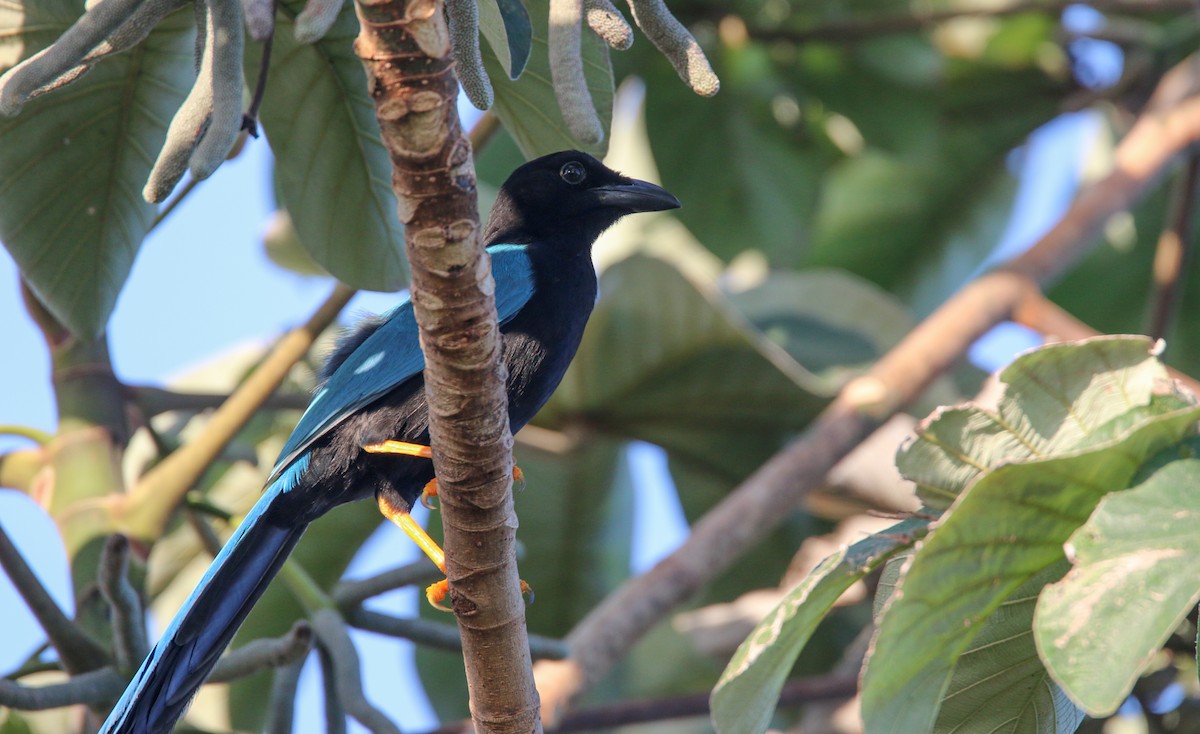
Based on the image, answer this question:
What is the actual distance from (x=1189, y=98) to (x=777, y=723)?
9.69ft

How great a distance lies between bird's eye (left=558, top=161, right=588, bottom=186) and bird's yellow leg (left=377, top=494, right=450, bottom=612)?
39.2 inches

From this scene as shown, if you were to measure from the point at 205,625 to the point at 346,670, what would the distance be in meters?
0.34

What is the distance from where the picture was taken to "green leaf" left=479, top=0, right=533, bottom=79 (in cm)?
203

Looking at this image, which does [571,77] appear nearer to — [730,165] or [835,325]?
[835,325]

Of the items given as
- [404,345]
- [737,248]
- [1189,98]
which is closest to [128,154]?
[404,345]

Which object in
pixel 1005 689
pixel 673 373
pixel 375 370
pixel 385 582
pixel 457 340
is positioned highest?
pixel 457 340

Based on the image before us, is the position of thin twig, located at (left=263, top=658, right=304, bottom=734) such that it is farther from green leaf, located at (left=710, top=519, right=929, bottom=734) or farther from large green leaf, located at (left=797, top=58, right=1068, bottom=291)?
large green leaf, located at (left=797, top=58, right=1068, bottom=291)

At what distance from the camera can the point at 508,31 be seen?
2141 mm

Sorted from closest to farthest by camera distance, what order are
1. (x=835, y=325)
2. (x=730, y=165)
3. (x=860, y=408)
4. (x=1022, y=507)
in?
(x=1022, y=507) < (x=860, y=408) < (x=835, y=325) < (x=730, y=165)

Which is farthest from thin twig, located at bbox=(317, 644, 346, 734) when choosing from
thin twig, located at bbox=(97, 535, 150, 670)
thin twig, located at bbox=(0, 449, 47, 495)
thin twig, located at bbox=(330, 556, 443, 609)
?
thin twig, located at bbox=(0, 449, 47, 495)

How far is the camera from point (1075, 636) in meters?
1.58

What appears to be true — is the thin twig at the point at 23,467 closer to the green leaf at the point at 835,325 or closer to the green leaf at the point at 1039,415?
the green leaf at the point at 1039,415

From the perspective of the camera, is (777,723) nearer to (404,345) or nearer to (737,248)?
(737,248)

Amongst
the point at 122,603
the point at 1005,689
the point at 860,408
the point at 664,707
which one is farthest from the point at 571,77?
the point at 860,408
